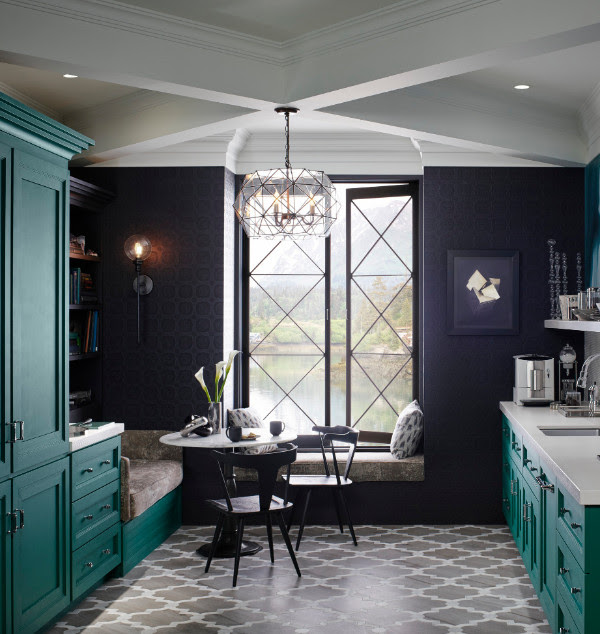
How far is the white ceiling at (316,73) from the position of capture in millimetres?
3295

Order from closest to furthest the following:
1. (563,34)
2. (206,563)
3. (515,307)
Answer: (563,34), (206,563), (515,307)

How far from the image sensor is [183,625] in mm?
3658

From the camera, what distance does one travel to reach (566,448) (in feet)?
11.2

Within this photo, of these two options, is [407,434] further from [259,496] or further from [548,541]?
[548,541]

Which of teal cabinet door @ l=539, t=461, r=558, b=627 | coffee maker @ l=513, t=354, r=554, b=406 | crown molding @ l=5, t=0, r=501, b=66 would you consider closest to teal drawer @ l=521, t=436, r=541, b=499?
teal cabinet door @ l=539, t=461, r=558, b=627

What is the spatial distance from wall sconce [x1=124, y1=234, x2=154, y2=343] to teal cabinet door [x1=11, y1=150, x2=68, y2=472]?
1618mm

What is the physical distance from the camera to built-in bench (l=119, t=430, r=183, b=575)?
4.41 m

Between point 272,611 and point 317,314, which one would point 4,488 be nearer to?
point 272,611

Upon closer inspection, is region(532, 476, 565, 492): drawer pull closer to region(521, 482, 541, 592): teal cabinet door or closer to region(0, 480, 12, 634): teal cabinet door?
region(521, 482, 541, 592): teal cabinet door

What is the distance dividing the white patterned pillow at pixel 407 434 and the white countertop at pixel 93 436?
2095 millimetres

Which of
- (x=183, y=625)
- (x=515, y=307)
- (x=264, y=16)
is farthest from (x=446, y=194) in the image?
(x=183, y=625)

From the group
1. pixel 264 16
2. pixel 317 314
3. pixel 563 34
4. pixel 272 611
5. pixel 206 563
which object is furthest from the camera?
pixel 317 314

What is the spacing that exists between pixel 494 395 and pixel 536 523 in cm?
183

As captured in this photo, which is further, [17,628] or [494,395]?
[494,395]
